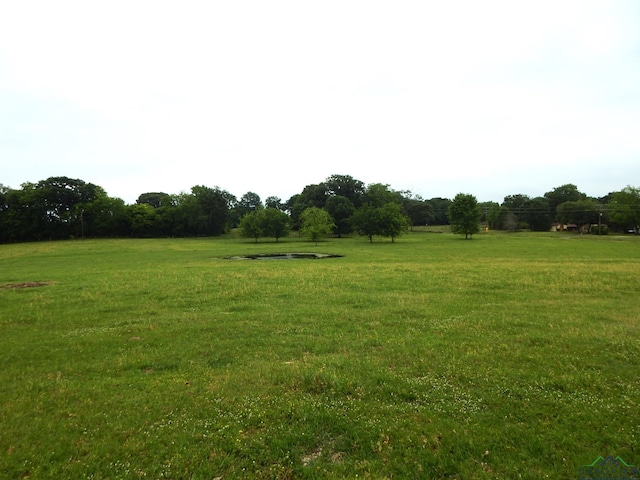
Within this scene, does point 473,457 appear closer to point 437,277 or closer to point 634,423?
point 634,423

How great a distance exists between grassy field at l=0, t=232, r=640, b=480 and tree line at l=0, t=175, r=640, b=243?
58.9 m

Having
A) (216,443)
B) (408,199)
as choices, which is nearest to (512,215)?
(408,199)

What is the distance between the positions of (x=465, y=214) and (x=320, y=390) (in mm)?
76754

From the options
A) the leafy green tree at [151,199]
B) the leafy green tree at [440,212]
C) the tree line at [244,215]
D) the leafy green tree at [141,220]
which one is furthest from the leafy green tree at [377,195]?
the leafy green tree at [151,199]

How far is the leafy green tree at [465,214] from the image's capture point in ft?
250

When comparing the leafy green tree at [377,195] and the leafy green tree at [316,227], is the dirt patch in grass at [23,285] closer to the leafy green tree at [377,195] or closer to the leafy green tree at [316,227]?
the leafy green tree at [316,227]

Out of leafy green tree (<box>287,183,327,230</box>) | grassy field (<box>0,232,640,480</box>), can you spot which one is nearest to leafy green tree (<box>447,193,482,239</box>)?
leafy green tree (<box>287,183,327,230</box>)

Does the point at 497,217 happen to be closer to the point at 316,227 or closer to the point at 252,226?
the point at 316,227

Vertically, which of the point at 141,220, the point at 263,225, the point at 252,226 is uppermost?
the point at 141,220

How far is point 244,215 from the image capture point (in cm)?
9456

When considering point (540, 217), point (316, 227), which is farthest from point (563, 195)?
point (316, 227)

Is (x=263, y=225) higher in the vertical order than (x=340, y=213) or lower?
lower

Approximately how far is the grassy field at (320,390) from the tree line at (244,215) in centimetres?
5893

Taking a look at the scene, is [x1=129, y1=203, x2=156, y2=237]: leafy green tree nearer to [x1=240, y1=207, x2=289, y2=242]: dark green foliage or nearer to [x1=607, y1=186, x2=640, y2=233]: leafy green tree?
[x1=240, y1=207, x2=289, y2=242]: dark green foliage
